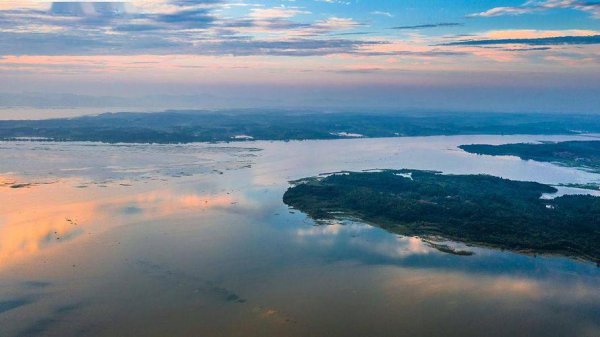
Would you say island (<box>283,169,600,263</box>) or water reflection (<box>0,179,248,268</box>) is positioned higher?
water reflection (<box>0,179,248,268</box>)

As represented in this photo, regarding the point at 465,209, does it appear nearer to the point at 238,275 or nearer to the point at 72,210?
the point at 238,275

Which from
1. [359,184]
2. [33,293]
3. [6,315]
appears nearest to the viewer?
[6,315]

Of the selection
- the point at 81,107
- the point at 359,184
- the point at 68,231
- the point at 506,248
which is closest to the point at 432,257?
the point at 506,248

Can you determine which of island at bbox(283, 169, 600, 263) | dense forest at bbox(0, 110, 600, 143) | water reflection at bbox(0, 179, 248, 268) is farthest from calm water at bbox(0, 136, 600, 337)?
dense forest at bbox(0, 110, 600, 143)

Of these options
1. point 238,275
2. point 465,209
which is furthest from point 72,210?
point 465,209

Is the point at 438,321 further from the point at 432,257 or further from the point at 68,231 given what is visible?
the point at 68,231

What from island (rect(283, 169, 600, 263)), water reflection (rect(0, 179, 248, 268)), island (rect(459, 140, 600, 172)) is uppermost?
water reflection (rect(0, 179, 248, 268))

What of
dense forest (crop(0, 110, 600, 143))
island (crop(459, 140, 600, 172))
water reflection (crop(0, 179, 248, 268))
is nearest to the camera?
water reflection (crop(0, 179, 248, 268))

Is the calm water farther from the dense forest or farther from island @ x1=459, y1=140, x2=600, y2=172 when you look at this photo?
island @ x1=459, y1=140, x2=600, y2=172
